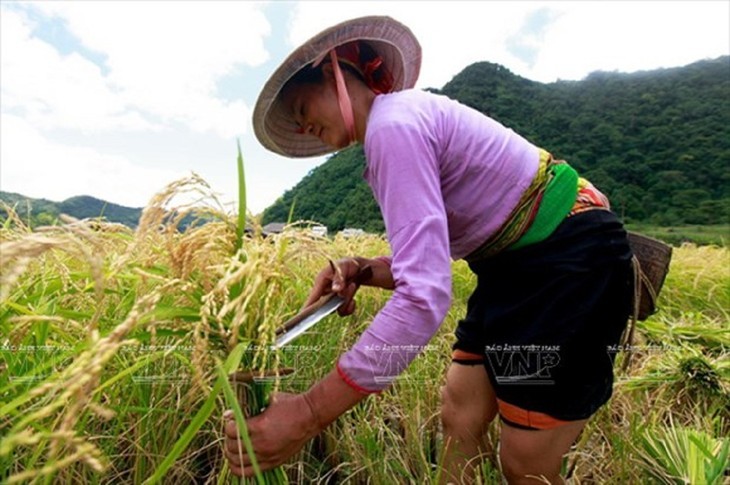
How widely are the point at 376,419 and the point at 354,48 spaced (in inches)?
51.9

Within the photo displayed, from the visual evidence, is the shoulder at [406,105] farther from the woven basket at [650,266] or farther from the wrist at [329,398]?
the woven basket at [650,266]

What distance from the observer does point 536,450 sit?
1.32 metres

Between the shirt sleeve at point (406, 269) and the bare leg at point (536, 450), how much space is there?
1.80 ft

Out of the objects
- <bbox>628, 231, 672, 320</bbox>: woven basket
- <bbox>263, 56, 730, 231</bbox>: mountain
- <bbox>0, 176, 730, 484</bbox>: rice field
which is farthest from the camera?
<bbox>263, 56, 730, 231</bbox>: mountain

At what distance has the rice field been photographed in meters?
0.69

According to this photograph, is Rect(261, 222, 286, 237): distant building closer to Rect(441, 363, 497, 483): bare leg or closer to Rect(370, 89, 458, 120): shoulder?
Rect(370, 89, 458, 120): shoulder

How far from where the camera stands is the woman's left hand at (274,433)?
0.91 metres

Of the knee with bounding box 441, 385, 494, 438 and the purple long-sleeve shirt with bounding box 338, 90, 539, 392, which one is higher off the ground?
the purple long-sleeve shirt with bounding box 338, 90, 539, 392

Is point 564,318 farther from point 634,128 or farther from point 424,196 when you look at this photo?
point 634,128

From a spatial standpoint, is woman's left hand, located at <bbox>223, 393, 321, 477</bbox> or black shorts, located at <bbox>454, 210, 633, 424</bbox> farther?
black shorts, located at <bbox>454, 210, 633, 424</bbox>

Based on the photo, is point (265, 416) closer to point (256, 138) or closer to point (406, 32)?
point (256, 138)

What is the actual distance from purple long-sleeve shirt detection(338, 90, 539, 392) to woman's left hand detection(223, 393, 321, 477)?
113 millimetres

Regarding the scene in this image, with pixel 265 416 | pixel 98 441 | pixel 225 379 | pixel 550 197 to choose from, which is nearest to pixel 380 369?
pixel 265 416

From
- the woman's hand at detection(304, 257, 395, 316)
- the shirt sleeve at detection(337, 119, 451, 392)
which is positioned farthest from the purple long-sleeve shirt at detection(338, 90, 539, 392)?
the woman's hand at detection(304, 257, 395, 316)
